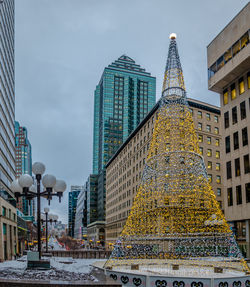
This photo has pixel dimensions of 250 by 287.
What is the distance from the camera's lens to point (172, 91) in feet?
83.4

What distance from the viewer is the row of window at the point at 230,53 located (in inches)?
1577

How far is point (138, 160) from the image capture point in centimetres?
8369

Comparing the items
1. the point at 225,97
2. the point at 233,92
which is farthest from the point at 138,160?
the point at 233,92

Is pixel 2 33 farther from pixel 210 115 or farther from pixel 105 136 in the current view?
pixel 105 136

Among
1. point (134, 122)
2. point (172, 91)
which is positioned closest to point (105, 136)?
point (134, 122)

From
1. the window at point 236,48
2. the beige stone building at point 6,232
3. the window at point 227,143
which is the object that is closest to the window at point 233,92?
the window at point 236,48

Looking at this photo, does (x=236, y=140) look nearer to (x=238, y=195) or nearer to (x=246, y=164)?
(x=246, y=164)

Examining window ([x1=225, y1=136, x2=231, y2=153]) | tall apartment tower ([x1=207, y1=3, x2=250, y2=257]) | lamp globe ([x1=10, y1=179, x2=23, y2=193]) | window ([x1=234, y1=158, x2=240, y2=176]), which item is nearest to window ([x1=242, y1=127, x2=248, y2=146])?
tall apartment tower ([x1=207, y1=3, x2=250, y2=257])

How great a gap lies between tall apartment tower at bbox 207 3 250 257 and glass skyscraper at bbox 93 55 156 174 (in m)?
133

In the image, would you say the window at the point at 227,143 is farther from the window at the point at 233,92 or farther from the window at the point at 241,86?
the window at the point at 241,86

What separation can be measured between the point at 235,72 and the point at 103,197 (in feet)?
387

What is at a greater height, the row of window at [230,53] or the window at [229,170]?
the row of window at [230,53]

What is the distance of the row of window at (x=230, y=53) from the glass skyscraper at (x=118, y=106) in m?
132

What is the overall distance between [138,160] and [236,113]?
140 feet
